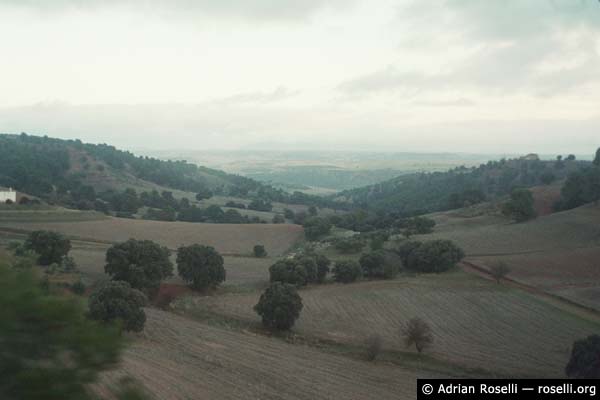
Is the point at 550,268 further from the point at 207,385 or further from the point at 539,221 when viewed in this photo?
the point at 207,385

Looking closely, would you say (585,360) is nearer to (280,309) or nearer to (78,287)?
(280,309)

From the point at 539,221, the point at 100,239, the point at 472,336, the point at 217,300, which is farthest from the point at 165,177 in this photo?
the point at 472,336

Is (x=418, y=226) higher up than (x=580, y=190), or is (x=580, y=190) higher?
(x=580, y=190)

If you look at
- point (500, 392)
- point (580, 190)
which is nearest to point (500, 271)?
point (500, 392)

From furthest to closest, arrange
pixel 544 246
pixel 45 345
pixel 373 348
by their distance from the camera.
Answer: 1. pixel 544 246
2. pixel 373 348
3. pixel 45 345

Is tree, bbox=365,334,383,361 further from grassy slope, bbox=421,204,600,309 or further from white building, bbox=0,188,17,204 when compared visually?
white building, bbox=0,188,17,204

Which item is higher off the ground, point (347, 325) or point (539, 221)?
point (539, 221)
